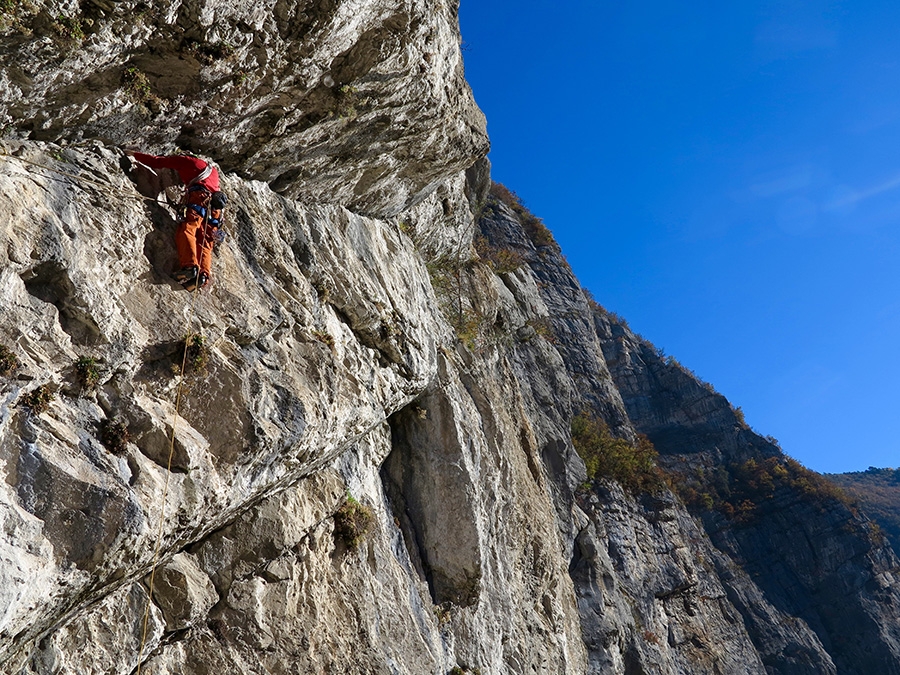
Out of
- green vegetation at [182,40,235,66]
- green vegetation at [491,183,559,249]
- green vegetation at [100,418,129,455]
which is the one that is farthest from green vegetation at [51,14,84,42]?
green vegetation at [491,183,559,249]

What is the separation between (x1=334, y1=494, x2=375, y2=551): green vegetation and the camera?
923cm

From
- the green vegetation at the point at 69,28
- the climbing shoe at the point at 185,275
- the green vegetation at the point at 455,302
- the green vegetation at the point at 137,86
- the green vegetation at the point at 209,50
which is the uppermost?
the green vegetation at the point at 455,302

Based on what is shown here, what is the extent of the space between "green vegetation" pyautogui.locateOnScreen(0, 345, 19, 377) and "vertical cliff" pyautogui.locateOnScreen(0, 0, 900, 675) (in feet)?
0.06

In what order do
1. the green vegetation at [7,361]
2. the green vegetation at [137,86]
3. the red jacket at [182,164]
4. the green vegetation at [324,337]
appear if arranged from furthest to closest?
the green vegetation at [324,337] → the red jacket at [182,164] → the green vegetation at [137,86] → the green vegetation at [7,361]

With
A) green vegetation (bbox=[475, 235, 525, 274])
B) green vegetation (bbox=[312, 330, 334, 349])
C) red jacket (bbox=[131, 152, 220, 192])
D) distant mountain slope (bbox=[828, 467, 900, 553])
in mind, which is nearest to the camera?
red jacket (bbox=[131, 152, 220, 192])

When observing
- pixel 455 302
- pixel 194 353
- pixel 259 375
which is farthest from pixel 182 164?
pixel 455 302

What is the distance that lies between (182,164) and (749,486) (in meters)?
37.3

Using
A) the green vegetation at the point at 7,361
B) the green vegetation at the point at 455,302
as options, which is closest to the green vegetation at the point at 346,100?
the green vegetation at the point at 7,361

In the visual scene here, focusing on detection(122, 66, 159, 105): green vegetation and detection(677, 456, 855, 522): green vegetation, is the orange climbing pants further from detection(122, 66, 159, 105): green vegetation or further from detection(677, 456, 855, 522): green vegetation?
detection(677, 456, 855, 522): green vegetation

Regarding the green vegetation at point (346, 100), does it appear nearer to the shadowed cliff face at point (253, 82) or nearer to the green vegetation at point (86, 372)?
the shadowed cliff face at point (253, 82)

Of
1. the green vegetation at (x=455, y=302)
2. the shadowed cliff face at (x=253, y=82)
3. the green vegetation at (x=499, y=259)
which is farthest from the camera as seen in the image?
the green vegetation at (x=499, y=259)

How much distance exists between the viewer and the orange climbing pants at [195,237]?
696 cm

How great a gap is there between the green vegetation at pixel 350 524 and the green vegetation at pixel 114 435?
409 centimetres

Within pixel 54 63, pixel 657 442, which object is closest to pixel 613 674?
pixel 54 63
